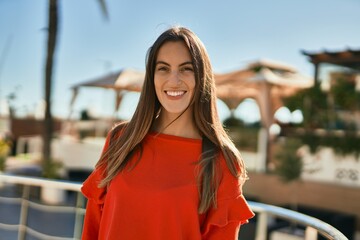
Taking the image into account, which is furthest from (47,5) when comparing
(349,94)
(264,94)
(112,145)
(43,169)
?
(112,145)

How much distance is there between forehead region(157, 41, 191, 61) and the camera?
1.66 meters

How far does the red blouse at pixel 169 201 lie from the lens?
1592 millimetres

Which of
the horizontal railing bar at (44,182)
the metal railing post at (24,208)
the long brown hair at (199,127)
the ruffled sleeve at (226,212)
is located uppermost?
the long brown hair at (199,127)

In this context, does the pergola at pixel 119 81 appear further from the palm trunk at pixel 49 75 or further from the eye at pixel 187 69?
the eye at pixel 187 69

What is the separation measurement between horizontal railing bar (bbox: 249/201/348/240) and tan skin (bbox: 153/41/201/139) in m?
0.66

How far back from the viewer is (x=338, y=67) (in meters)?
10.5

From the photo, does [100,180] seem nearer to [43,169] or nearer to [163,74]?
[163,74]

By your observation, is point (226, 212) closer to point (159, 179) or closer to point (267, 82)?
point (159, 179)

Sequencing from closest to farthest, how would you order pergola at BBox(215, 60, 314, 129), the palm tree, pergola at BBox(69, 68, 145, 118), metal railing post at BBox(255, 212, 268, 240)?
metal railing post at BBox(255, 212, 268, 240) < pergola at BBox(69, 68, 145, 118) < the palm tree < pergola at BBox(215, 60, 314, 129)

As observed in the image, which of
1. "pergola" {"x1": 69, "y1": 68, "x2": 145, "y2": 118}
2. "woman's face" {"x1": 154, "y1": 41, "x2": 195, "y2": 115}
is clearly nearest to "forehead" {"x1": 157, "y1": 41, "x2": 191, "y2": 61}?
"woman's face" {"x1": 154, "y1": 41, "x2": 195, "y2": 115}

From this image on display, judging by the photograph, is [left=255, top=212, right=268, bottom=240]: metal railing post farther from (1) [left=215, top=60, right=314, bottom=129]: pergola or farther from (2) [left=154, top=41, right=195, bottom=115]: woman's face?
(1) [left=215, top=60, right=314, bottom=129]: pergola

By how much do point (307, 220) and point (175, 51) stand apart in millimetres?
983

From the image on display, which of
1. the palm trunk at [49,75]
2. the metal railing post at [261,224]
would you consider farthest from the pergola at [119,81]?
the metal railing post at [261,224]

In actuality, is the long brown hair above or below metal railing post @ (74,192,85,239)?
above
